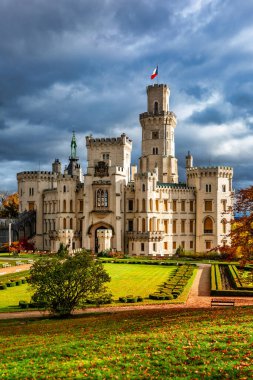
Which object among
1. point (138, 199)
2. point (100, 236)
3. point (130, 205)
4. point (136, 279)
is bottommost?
point (136, 279)

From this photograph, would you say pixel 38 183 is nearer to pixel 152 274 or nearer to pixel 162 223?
pixel 162 223

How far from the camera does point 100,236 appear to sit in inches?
3270

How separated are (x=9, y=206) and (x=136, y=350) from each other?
105 metres

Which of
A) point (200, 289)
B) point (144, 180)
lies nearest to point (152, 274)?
point (200, 289)

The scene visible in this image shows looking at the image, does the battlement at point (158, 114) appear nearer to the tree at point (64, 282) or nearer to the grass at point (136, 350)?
the tree at point (64, 282)

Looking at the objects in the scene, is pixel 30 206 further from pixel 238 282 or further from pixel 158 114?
pixel 238 282

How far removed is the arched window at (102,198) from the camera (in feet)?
284

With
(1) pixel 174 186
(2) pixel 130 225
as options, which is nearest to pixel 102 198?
(2) pixel 130 225

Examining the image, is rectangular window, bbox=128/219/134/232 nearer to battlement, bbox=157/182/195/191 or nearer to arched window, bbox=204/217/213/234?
battlement, bbox=157/182/195/191

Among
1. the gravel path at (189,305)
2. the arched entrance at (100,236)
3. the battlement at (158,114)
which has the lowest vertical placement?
the gravel path at (189,305)

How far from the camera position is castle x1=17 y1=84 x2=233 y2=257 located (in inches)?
3351

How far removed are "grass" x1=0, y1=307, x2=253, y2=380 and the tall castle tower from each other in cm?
7113

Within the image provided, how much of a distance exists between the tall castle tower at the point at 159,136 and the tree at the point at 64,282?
209 ft

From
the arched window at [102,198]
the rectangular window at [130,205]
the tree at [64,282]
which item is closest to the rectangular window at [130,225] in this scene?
the rectangular window at [130,205]
